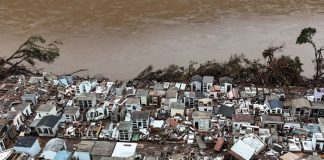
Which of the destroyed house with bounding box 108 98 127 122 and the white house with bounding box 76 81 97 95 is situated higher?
the white house with bounding box 76 81 97 95

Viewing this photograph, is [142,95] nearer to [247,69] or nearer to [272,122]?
[272,122]

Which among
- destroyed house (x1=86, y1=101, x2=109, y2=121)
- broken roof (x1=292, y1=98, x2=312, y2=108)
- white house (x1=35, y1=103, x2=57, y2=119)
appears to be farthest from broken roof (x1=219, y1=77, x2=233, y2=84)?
white house (x1=35, y1=103, x2=57, y2=119)

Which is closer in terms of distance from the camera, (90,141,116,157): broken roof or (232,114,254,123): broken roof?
(90,141,116,157): broken roof

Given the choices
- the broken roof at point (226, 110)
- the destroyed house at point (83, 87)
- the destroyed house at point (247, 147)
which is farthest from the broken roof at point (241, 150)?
the destroyed house at point (83, 87)

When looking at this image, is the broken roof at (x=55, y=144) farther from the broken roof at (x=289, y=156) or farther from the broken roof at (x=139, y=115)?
the broken roof at (x=289, y=156)

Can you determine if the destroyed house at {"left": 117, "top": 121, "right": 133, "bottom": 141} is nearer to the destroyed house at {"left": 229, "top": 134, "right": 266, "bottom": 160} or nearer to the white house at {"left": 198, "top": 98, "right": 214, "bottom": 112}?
the white house at {"left": 198, "top": 98, "right": 214, "bottom": 112}

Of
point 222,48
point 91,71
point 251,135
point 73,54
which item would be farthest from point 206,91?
point 73,54

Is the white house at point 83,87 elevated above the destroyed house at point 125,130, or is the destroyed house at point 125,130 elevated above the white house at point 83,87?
the white house at point 83,87

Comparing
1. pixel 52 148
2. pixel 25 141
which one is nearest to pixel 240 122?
pixel 52 148

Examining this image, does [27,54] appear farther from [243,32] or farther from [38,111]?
[243,32]
